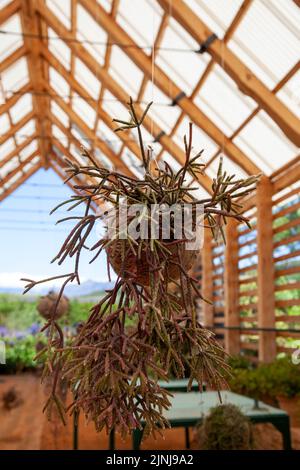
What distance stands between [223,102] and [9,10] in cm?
254

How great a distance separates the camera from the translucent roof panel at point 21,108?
725 cm

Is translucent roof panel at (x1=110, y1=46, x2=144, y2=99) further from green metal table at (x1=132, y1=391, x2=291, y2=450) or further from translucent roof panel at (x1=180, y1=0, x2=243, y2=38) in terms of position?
green metal table at (x1=132, y1=391, x2=291, y2=450)

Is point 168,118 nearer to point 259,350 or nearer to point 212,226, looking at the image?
point 259,350

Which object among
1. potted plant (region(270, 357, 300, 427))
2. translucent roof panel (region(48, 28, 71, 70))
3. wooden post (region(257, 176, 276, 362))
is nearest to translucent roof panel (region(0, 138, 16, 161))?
translucent roof panel (region(48, 28, 71, 70))

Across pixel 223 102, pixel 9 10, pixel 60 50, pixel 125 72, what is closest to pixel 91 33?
pixel 125 72

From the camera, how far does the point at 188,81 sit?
4.54 meters

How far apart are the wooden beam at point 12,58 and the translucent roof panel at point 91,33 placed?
1.03 m

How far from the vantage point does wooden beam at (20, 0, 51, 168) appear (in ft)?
18.1

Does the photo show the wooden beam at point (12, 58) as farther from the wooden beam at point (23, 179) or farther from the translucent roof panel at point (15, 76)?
the wooden beam at point (23, 179)

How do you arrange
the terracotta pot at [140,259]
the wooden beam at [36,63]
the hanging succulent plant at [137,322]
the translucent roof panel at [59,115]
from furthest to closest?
1. the translucent roof panel at [59,115]
2. the wooden beam at [36,63]
3. the terracotta pot at [140,259]
4. the hanging succulent plant at [137,322]

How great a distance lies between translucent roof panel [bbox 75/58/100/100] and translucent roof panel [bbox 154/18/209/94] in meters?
1.69

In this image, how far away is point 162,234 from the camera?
832 millimetres

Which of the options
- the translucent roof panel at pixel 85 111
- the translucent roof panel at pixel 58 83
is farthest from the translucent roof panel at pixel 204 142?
the translucent roof panel at pixel 58 83
